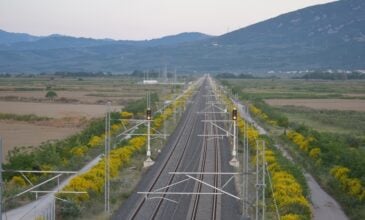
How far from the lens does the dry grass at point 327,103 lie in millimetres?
89738

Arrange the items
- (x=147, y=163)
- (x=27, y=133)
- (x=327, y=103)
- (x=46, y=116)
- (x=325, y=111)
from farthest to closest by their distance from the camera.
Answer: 1. (x=327, y=103)
2. (x=325, y=111)
3. (x=46, y=116)
4. (x=27, y=133)
5. (x=147, y=163)

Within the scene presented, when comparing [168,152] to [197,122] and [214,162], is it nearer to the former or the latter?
[214,162]

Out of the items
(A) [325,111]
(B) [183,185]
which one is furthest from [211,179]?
(A) [325,111]

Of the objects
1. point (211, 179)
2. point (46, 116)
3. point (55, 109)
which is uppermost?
point (211, 179)

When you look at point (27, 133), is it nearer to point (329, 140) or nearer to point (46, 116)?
point (46, 116)

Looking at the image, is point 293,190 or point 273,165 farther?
point 273,165

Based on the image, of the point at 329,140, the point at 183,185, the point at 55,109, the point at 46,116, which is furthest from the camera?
the point at 55,109

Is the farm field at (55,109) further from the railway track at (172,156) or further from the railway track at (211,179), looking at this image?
the railway track at (211,179)

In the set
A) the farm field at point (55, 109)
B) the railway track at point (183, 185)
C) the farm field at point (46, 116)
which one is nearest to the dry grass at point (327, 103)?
the farm field at point (46, 116)

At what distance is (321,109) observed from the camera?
286 ft

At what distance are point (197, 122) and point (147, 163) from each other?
3422cm

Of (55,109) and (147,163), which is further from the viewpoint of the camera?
(55,109)

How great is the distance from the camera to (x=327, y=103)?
9900 centimetres

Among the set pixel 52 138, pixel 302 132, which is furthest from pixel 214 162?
pixel 52 138
